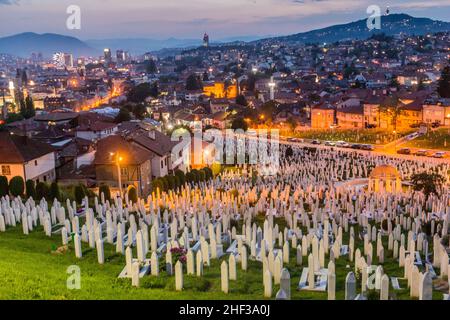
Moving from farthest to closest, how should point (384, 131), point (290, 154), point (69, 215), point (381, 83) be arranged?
point (381, 83) < point (384, 131) < point (290, 154) < point (69, 215)

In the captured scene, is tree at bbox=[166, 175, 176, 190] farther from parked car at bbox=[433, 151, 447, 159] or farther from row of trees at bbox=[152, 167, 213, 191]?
parked car at bbox=[433, 151, 447, 159]

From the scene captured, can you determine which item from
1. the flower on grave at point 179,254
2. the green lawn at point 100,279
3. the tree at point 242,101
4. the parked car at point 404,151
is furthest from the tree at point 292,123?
the flower on grave at point 179,254

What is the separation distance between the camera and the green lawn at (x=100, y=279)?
9.76 metres

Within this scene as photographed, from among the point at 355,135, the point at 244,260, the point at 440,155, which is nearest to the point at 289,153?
the point at 440,155

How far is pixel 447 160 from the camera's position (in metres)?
43.4

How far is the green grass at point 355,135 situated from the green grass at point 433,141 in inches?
122

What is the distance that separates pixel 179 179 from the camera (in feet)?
100

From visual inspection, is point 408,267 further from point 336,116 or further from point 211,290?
point 336,116

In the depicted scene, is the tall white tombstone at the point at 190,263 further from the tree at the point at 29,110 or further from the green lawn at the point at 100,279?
the tree at the point at 29,110

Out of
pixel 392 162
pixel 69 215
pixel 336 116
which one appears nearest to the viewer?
pixel 69 215

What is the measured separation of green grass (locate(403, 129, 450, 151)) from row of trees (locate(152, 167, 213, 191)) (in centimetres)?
2701
